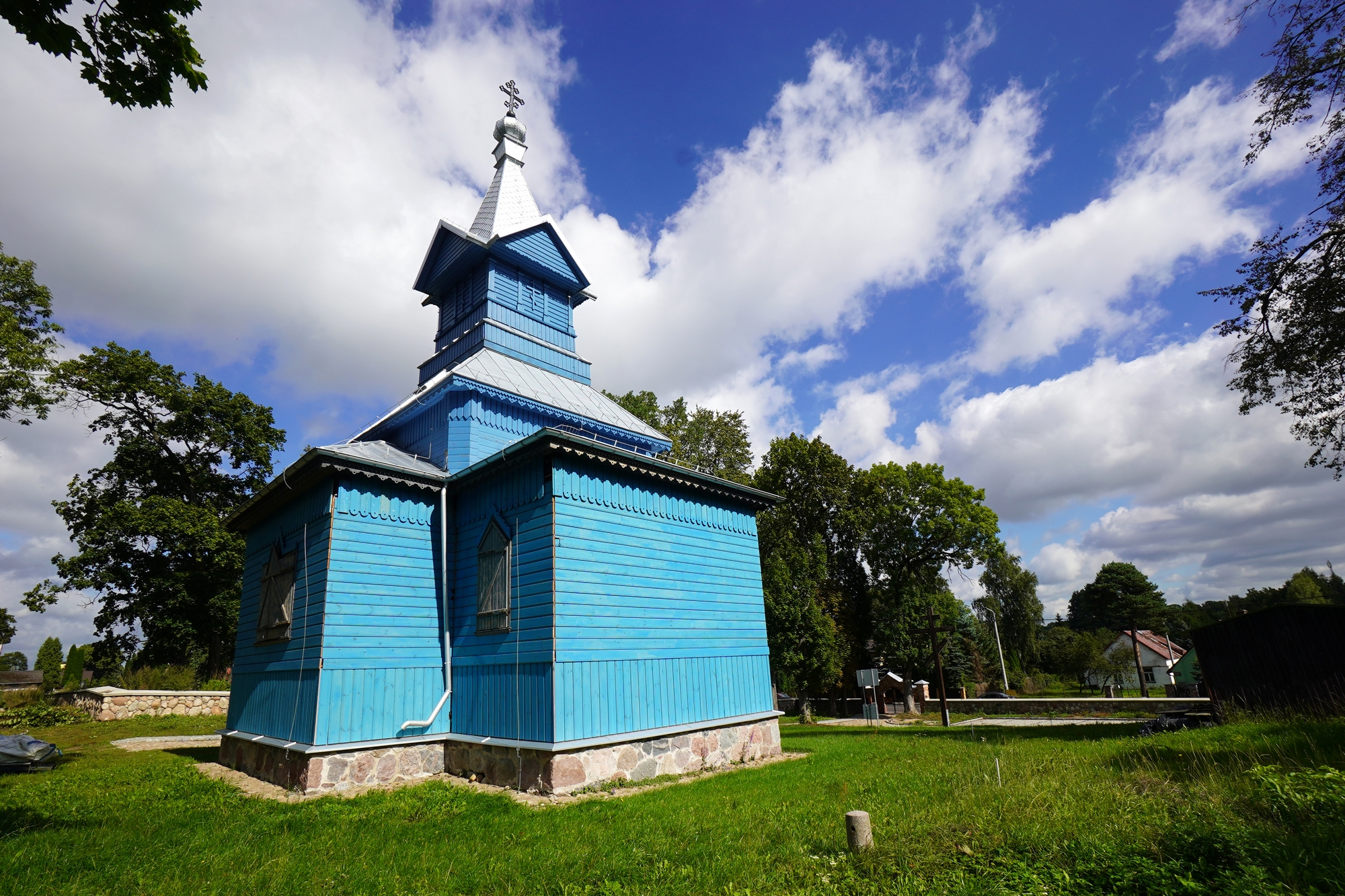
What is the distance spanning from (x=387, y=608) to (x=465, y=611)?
140 centimetres

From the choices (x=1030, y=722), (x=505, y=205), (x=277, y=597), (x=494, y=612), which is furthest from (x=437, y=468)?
(x=1030, y=722)

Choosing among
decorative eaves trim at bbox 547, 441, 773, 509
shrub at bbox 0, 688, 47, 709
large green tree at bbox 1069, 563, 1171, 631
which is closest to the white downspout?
decorative eaves trim at bbox 547, 441, 773, 509

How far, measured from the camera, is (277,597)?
13008mm

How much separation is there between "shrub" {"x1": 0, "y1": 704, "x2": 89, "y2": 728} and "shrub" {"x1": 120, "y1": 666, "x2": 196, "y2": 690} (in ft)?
6.50

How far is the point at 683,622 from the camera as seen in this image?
1257cm

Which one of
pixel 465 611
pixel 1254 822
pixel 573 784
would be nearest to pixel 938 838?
pixel 1254 822

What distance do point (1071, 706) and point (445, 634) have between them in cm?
2673

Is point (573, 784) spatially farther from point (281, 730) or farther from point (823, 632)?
point (823, 632)

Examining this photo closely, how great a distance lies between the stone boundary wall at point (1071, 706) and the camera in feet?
76.5

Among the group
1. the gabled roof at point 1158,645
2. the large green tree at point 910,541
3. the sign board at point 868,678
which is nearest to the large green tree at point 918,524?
the large green tree at point 910,541

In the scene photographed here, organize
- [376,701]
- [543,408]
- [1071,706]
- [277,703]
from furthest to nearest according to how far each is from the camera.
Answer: [1071,706], [543,408], [277,703], [376,701]

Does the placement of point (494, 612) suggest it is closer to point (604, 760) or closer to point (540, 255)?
point (604, 760)

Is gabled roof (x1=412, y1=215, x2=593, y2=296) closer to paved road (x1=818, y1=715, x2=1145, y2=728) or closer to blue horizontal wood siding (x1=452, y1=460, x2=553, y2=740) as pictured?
blue horizontal wood siding (x1=452, y1=460, x2=553, y2=740)

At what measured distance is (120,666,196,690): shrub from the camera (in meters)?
25.8
